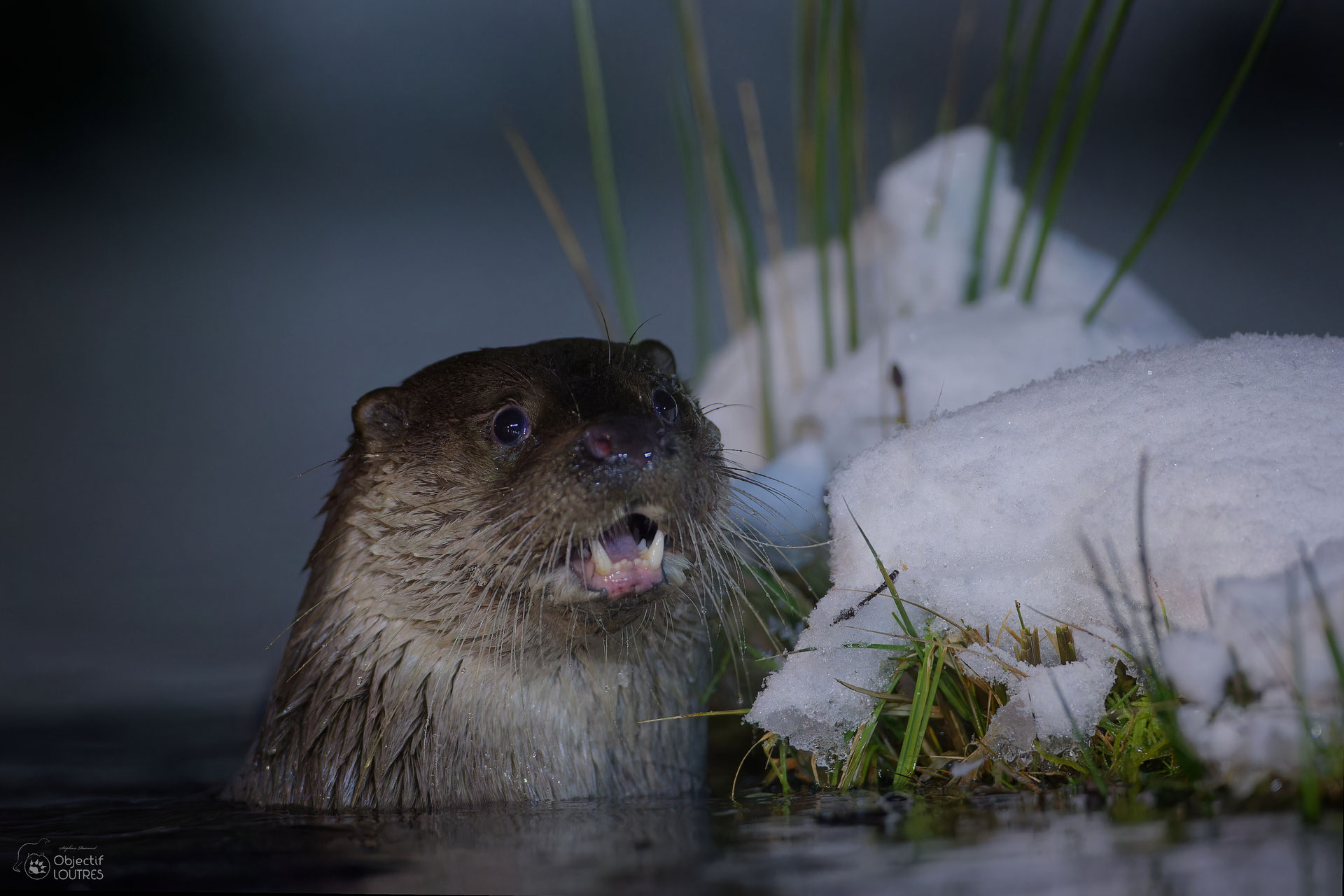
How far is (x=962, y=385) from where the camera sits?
2555mm

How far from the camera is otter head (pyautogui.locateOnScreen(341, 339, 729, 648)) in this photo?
1781mm

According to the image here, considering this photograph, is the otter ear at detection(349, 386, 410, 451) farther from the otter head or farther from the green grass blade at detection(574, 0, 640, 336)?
the green grass blade at detection(574, 0, 640, 336)

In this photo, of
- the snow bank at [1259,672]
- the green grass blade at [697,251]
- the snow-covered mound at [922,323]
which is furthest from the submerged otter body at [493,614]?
the green grass blade at [697,251]

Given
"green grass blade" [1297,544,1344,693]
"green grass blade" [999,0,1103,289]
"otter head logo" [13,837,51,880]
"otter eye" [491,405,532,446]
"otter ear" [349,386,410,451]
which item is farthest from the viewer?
"green grass blade" [999,0,1103,289]

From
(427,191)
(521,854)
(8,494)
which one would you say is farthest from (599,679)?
(427,191)

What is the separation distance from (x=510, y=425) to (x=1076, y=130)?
1559 millimetres

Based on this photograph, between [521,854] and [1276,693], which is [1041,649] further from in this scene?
[521,854]

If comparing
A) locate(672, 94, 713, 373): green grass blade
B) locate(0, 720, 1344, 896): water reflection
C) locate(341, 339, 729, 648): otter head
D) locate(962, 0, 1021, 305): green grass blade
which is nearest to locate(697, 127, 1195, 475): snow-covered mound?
locate(962, 0, 1021, 305): green grass blade

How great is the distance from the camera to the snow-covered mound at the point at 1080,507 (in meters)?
1.52

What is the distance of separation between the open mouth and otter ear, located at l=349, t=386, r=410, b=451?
20.9 inches

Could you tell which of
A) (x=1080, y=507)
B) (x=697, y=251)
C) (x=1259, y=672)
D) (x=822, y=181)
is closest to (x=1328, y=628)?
(x=1259, y=672)

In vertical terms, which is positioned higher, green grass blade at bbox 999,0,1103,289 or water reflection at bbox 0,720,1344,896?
green grass blade at bbox 999,0,1103,289

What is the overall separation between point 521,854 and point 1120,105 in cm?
613

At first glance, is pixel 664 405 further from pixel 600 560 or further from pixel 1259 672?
pixel 1259 672
